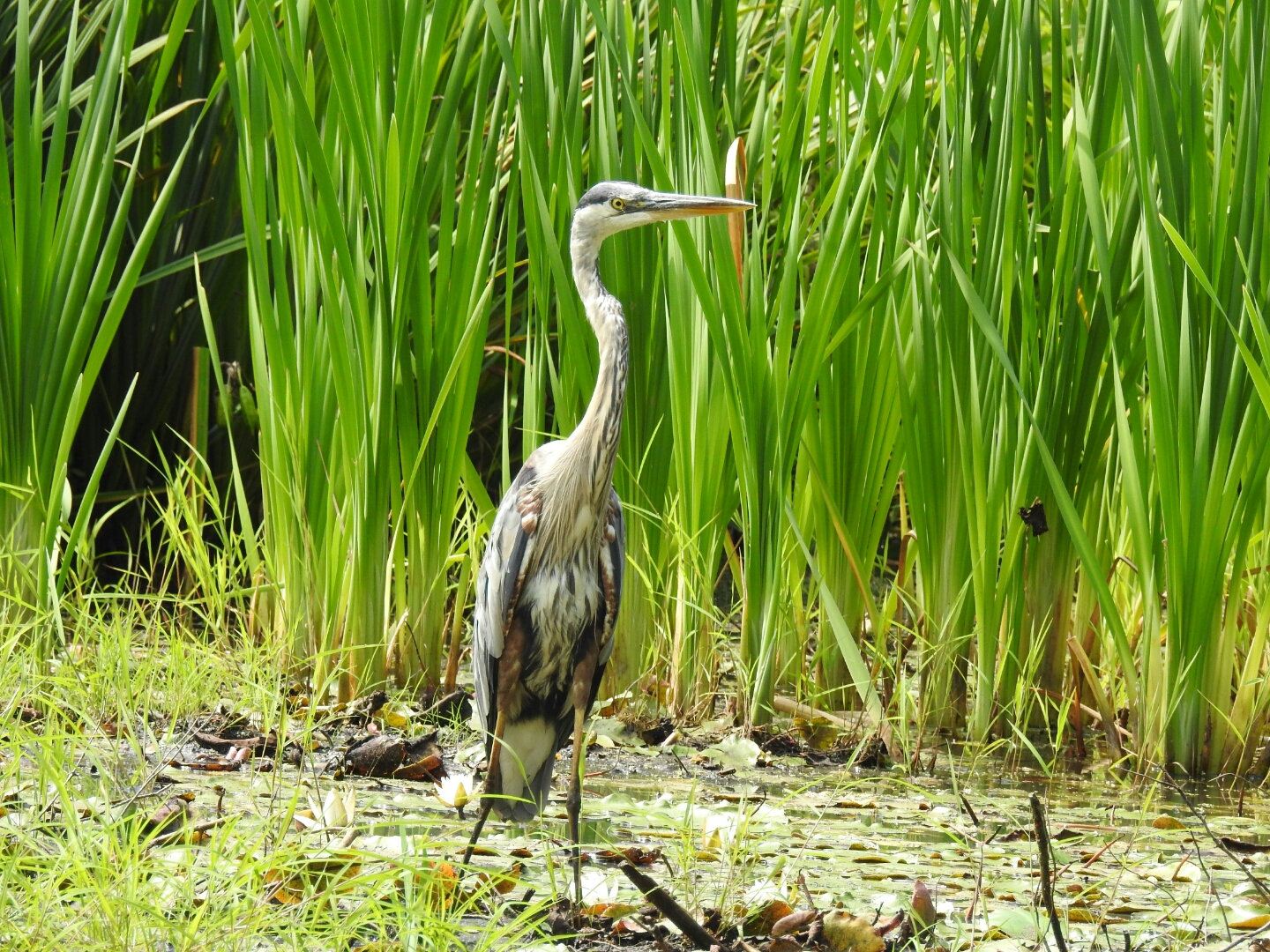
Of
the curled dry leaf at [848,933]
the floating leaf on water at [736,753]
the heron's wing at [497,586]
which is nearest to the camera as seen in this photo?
the curled dry leaf at [848,933]

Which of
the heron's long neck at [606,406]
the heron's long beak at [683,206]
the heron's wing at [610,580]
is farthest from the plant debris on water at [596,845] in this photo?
the heron's long beak at [683,206]

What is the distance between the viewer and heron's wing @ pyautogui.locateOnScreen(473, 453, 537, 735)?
117 inches

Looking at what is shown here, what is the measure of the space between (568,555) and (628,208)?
2.79 ft

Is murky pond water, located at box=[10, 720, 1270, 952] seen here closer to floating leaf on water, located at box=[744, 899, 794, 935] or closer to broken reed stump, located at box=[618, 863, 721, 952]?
floating leaf on water, located at box=[744, 899, 794, 935]

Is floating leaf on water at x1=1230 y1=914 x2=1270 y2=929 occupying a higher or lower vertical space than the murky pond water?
higher

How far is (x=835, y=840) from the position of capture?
269 cm

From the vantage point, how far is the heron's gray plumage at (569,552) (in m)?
2.91

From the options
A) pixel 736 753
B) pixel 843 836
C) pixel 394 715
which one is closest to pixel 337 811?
pixel 394 715

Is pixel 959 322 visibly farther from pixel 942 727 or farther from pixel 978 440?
pixel 942 727

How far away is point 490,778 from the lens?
2.79 metres

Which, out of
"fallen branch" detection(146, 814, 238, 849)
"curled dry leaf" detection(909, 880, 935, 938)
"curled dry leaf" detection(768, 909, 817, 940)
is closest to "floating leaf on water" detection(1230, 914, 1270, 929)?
"curled dry leaf" detection(909, 880, 935, 938)

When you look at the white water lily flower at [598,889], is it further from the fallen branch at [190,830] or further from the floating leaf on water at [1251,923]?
the floating leaf on water at [1251,923]

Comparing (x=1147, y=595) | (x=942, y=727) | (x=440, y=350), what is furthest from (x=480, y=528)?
(x=1147, y=595)

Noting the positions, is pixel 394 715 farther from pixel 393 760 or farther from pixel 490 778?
pixel 490 778
